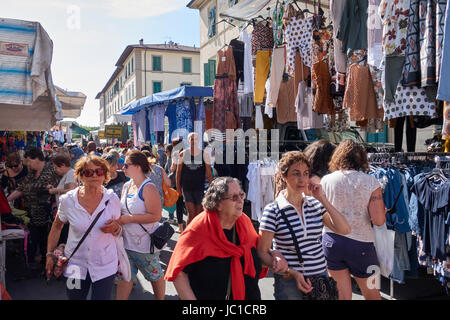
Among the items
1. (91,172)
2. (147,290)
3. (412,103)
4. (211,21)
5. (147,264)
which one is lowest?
(147,290)

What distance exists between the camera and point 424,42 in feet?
12.4

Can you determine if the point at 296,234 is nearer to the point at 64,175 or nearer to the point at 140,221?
the point at 140,221

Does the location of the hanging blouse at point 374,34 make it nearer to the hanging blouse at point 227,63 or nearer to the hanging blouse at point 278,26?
the hanging blouse at point 278,26

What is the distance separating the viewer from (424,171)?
4480 millimetres

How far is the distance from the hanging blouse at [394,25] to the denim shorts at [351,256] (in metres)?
2.16

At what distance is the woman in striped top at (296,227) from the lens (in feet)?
8.82

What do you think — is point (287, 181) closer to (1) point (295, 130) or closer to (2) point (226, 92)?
(2) point (226, 92)

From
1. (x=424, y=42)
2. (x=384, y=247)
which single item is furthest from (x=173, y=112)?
(x=384, y=247)

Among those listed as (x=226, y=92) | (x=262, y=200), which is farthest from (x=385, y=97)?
(x=226, y=92)

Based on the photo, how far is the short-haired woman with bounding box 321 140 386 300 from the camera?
3248 mm

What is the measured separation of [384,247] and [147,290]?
10.2 feet

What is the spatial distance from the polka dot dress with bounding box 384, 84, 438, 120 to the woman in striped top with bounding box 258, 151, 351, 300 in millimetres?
1857

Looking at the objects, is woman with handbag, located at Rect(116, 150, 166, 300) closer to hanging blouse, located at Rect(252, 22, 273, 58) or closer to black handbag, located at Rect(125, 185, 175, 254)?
black handbag, located at Rect(125, 185, 175, 254)

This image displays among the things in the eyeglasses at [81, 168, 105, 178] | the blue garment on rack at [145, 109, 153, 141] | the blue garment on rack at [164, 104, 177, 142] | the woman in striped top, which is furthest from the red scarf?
the blue garment on rack at [145, 109, 153, 141]
